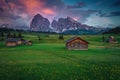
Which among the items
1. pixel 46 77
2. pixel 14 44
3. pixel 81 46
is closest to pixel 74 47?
pixel 81 46

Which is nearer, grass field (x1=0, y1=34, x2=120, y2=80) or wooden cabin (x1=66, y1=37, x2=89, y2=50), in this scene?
grass field (x1=0, y1=34, x2=120, y2=80)

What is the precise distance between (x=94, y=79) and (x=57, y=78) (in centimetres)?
521

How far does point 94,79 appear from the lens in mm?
21859

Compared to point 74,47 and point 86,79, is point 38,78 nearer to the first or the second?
point 86,79

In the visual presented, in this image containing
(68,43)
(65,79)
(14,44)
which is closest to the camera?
(65,79)

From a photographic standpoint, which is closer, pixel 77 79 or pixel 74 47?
pixel 77 79

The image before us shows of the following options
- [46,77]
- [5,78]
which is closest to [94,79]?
[46,77]

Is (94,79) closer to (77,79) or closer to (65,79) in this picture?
(77,79)

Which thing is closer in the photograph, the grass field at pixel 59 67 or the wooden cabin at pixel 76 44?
the grass field at pixel 59 67

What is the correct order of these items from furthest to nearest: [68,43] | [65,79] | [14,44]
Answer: [14,44] < [68,43] < [65,79]

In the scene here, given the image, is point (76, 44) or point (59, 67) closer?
point (59, 67)

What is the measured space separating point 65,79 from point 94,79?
407cm

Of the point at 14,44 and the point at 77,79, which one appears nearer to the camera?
the point at 77,79

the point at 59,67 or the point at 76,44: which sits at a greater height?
the point at 76,44
